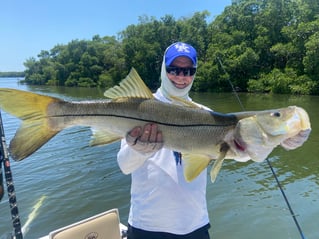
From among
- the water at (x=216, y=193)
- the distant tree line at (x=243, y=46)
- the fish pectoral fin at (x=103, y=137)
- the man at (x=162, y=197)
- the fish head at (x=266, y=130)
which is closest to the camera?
the fish head at (x=266, y=130)

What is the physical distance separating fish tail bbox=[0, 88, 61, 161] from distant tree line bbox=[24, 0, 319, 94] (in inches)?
1110

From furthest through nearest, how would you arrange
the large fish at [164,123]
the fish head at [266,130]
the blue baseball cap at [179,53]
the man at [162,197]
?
the blue baseball cap at [179,53] → the man at [162,197] → the large fish at [164,123] → the fish head at [266,130]

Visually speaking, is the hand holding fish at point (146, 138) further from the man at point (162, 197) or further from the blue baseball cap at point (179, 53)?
the blue baseball cap at point (179, 53)

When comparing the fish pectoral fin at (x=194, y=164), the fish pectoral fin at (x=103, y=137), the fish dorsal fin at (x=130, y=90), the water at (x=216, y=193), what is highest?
the fish dorsal fin at (x=130, y=90)

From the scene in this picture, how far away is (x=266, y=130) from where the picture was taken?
89.4 inches

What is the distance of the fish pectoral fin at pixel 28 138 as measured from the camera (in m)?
2.24

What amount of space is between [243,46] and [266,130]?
155 feet

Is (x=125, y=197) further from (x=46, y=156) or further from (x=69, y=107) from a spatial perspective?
(x=69, y=107)

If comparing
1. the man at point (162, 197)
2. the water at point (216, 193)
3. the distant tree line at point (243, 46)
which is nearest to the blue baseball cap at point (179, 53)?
the man at point (162, 197)

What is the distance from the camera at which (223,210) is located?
8.69 metres

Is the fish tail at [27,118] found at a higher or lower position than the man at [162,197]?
higher

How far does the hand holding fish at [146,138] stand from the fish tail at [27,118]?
549mm

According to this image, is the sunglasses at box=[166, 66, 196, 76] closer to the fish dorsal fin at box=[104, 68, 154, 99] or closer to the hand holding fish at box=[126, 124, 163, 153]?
the fish dorsal fin at box=[104, 68, 154, 99]

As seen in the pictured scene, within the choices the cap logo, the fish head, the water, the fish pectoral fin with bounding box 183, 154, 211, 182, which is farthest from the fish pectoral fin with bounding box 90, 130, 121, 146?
the water
